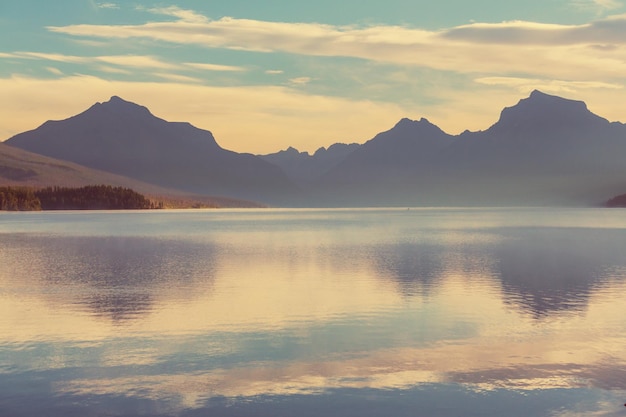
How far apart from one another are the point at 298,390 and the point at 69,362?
26.5ft

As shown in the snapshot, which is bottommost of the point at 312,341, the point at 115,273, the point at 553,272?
the point at 553,272

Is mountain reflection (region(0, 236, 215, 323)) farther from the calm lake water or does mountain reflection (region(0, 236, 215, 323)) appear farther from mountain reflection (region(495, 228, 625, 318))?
mountain reflection (region(495, 228, 625, 318))

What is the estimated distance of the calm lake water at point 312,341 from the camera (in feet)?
67.4

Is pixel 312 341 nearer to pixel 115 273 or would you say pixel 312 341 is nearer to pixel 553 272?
pixel 115 273

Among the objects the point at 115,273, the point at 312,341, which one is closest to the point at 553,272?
the point at 115,273

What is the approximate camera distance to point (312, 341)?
28.6 meters

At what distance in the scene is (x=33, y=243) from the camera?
292 feet

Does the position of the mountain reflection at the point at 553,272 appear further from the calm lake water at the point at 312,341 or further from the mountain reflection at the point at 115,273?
the mountain reflection at the point at 115,273

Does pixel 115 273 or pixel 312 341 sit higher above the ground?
pixel 312 341

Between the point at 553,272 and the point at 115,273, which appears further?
the point at 553,272

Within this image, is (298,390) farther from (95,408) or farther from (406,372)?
(95,408)

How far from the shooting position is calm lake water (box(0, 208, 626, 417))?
20531 mm

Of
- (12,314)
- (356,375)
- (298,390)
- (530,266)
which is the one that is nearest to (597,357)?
(356,375)

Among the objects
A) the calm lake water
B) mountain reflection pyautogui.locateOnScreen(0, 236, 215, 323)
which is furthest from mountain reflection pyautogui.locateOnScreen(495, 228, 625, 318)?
mountain reflection pyautogui.locateOnScreen(0, 236, 215, 323)
